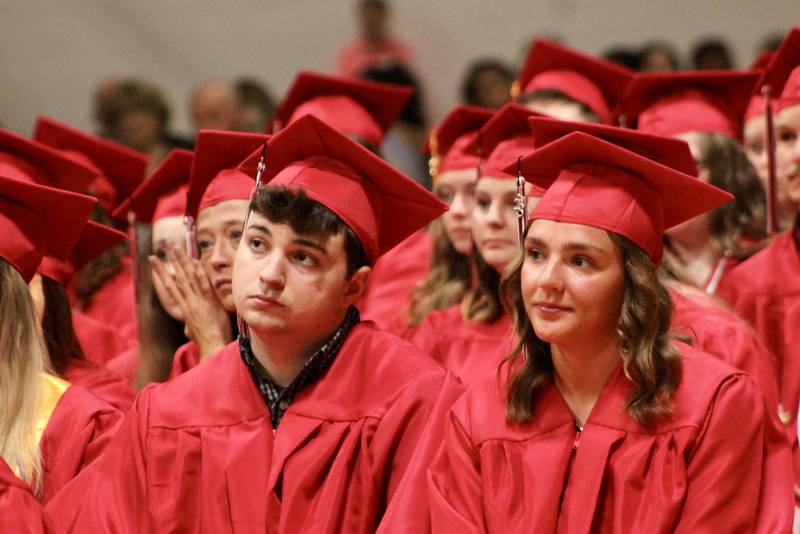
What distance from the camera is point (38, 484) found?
353 cm

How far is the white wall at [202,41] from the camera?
9.21 metres

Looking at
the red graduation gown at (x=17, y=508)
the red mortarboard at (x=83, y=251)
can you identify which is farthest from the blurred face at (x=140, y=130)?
the red graduation gown at (x=17, y=508)

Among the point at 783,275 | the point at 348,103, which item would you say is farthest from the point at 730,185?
the point at 348,103

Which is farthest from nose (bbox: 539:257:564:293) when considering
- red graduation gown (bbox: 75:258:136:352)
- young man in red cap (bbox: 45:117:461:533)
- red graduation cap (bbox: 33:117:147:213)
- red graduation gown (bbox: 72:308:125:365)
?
red graduation gown (bbox: 75:258:136:352)

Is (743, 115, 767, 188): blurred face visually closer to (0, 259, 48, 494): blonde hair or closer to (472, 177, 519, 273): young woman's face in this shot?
(472, 177, 519, 273): young woman's face

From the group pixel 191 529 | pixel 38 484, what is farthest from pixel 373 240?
pixel 38 484

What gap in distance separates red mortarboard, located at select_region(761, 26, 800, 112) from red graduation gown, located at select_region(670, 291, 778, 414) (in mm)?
847

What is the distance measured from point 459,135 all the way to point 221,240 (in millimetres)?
1322

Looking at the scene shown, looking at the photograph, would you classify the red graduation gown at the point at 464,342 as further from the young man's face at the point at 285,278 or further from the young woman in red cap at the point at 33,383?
the young woman in red cap at the point at 33,383

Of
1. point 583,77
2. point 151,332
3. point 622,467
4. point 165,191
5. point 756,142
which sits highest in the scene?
point 583,77

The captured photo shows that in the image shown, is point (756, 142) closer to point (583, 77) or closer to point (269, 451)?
point (583, 77)

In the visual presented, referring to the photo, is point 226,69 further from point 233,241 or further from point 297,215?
point 297,215

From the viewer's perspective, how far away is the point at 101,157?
5.22 metres

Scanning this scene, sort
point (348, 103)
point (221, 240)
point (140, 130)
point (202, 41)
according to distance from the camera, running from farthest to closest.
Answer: point (202, 41) < point (140, 130) < point (348, 103) < point (221, 240)
